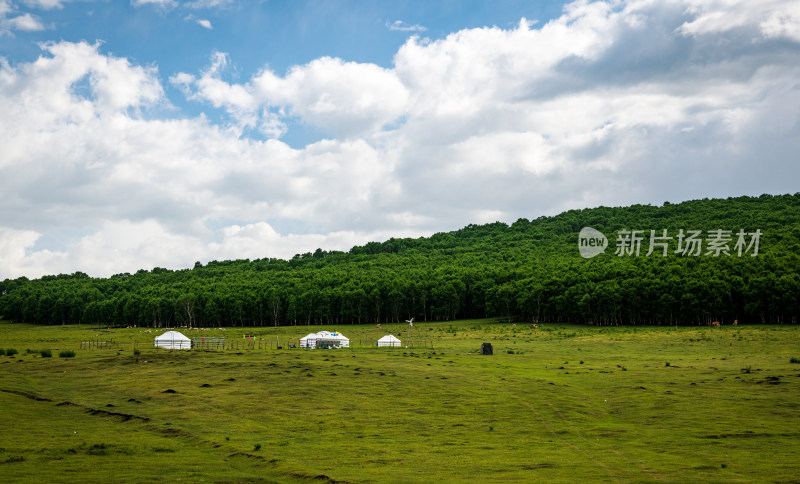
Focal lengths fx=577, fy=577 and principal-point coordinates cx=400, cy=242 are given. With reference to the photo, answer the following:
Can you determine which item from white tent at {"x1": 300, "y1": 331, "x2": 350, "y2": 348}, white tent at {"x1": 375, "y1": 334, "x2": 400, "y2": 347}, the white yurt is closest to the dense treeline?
white tent at {"x1": 375, "y1": 334, "x2": 400, "y2": 347}

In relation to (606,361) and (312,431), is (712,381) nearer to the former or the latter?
(606,361)

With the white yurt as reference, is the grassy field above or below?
above

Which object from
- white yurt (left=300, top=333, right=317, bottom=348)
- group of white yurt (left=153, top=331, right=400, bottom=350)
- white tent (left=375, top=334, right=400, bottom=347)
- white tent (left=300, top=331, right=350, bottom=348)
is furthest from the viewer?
white tent (left=375, top=334, right=400, bottom=347)

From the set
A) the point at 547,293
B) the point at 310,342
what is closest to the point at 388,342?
the point at 310,342

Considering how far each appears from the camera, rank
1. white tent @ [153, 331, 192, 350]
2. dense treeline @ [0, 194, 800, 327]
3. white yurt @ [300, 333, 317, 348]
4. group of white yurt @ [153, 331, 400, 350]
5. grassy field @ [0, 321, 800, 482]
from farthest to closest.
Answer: dense treeline @ [0, 194, 800, 327]
white yurt @ [300, 333, 317, 348]
group of white yurt @ [153, 331, 400, 350]
white tent @ [153, 331, 192, 350]
grassy field @ [0, 321, 800, 482]

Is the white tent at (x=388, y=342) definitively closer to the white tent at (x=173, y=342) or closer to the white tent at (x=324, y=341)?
the white tent at (x=324, y=341)

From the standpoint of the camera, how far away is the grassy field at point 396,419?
19.8 metres

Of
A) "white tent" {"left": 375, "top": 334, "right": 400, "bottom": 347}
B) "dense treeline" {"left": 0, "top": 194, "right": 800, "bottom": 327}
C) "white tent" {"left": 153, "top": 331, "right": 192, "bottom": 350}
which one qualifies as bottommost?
"white tent" {"left": 375, "top": 334, "right": 400, "bottom": 347}

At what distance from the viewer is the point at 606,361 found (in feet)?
200

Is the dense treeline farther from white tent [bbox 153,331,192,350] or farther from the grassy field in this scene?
white tent [bbox 153,331,192,350]

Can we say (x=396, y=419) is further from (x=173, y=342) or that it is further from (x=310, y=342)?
(x=173, y=342)

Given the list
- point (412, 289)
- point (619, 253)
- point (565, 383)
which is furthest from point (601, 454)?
point (619, 253)

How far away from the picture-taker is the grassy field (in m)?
19.8

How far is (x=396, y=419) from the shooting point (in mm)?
31750
